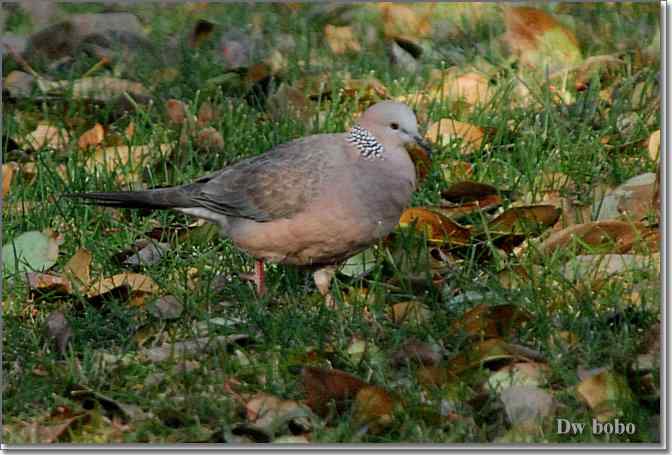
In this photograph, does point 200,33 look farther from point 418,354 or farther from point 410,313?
point 418,354

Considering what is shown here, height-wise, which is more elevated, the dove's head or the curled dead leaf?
the dove's head

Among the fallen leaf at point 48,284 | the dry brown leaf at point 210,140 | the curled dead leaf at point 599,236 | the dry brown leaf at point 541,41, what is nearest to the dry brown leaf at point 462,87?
the dry brown leaf at point 541,41

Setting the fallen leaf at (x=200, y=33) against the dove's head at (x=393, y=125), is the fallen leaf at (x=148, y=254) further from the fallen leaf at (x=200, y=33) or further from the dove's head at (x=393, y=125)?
the fallen leaf at (x=200, y=33)

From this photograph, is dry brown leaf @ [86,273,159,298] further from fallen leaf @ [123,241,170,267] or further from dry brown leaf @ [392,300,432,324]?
dry brown leaf @ [392,300,432,324]

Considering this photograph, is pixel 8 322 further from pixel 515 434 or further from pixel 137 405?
pixel 515 434

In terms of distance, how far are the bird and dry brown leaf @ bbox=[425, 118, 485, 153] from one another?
3.40 feet

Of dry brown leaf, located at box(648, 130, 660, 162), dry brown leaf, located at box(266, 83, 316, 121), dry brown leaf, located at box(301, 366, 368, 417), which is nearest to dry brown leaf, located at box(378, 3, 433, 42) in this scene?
dry brown leaf, located at box(266, 83, 316, 121)

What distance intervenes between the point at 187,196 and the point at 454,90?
5.95 ft

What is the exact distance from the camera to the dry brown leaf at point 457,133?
661cm

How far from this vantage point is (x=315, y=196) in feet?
17.9

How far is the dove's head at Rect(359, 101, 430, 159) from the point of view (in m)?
5.58

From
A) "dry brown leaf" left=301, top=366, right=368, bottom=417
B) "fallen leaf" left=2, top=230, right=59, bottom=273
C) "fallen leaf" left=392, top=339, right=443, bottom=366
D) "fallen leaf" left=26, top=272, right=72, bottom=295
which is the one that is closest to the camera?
"dry brown leaf" left=301, top=366, right=368, bottom=417

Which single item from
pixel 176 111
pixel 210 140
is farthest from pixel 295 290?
pixel 176 111

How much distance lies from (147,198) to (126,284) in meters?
0.49
